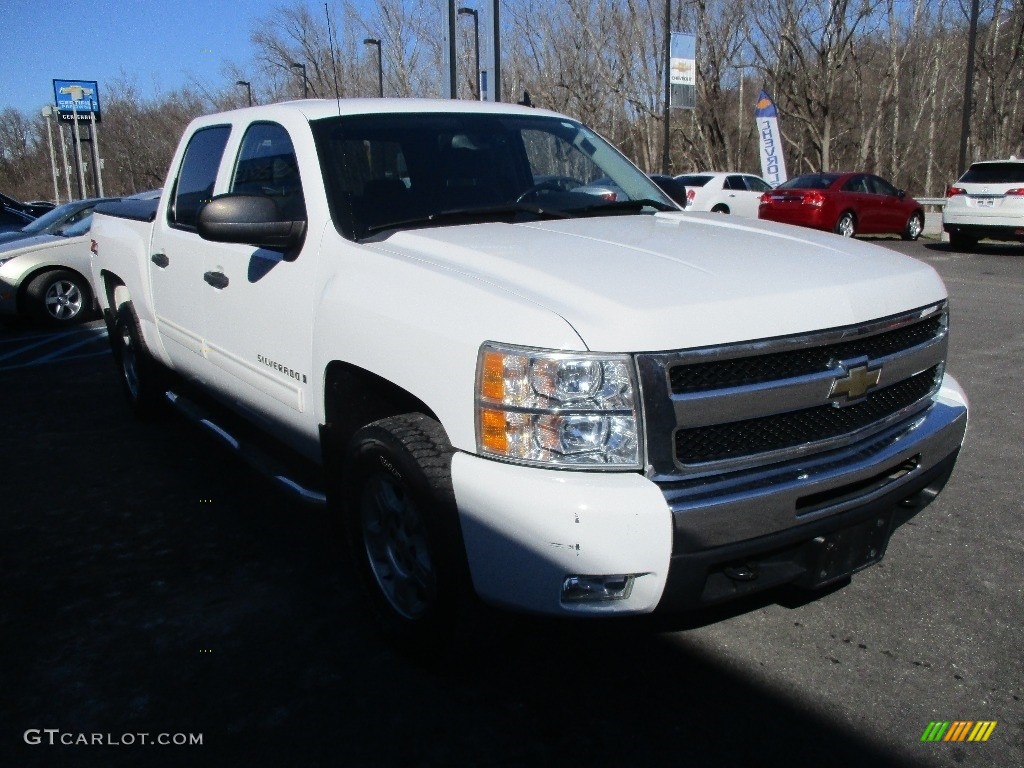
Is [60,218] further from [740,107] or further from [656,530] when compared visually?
[740,107]

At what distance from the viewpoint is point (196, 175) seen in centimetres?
474

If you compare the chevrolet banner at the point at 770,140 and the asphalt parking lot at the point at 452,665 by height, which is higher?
the chevrolet banner at the point at 770,140

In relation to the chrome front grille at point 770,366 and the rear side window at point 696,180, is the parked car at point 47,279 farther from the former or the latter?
the rear side window at point 696,180

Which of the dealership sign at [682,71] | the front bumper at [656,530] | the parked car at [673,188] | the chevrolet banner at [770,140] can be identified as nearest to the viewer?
the front bumper at [656,530]

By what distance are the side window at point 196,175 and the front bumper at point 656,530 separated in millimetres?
2729

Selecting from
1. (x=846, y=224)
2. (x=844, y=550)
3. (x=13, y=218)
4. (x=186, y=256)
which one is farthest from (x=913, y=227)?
(x=844, y=550)

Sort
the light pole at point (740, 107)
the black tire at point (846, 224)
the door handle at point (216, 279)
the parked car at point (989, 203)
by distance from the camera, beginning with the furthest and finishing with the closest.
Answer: the light pole at point (740, 107) < the black tire at point (846, 224) < the parked car at point (989, 203) < the door handle at point (216, 279)

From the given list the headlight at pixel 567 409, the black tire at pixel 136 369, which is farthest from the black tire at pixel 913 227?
the headlight at pixel 567 409

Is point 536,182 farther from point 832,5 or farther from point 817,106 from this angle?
point 817,106

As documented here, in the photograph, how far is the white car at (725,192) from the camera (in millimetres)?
22281

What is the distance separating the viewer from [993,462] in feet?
16.0

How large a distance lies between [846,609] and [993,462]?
6.96ft

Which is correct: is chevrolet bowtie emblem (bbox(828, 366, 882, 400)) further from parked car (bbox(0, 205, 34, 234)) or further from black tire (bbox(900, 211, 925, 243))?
black tire (bbox(900, 211, 925, 243))

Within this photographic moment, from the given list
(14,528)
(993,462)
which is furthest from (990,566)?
(14,528)
